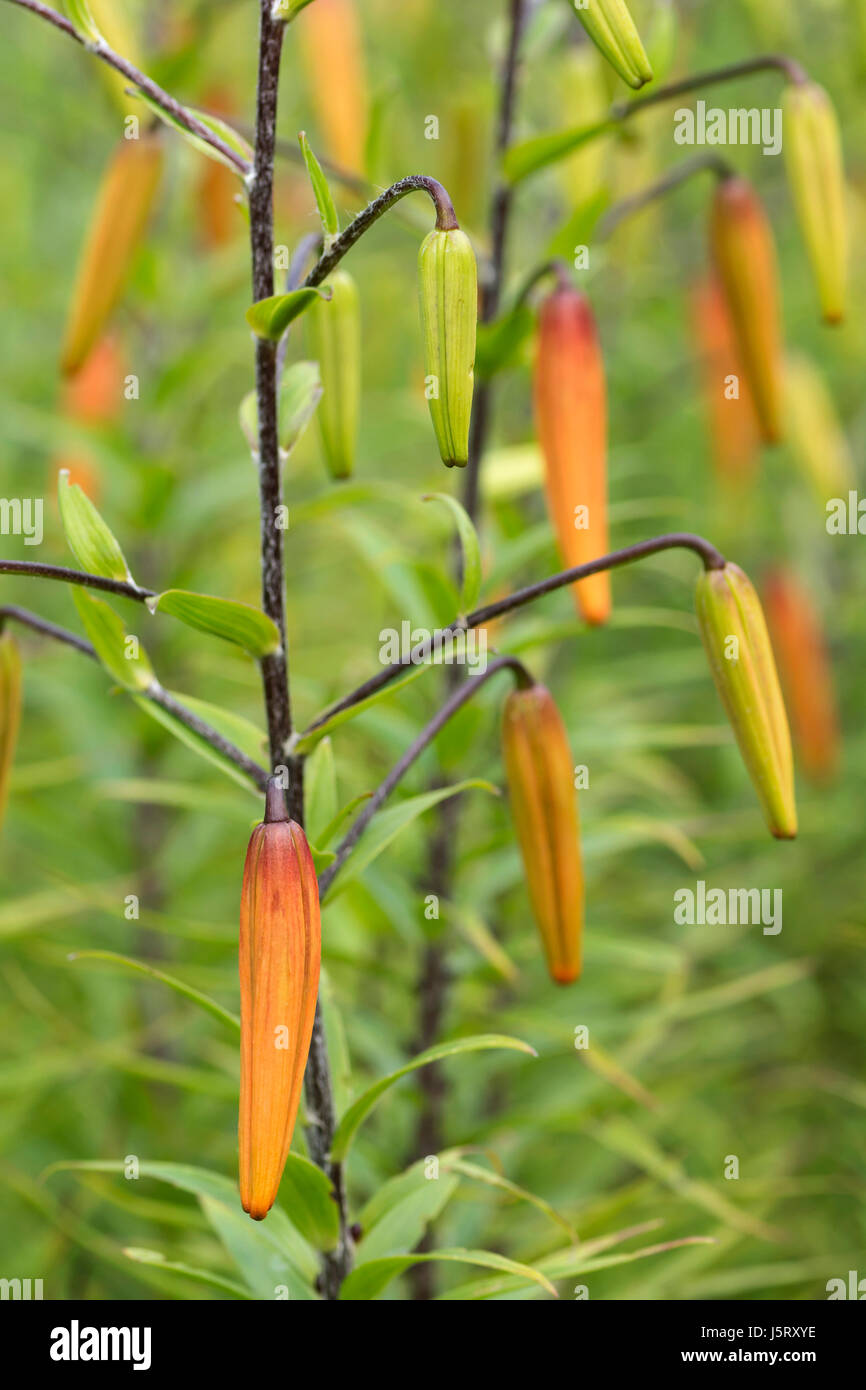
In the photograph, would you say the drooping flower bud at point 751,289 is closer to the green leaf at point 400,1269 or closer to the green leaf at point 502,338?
the green leaf at point 502,338

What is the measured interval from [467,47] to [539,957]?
1.86 m

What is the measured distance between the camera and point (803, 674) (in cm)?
157

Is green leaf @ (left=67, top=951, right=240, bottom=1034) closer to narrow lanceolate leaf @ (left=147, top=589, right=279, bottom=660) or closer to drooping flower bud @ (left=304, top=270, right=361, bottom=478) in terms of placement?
narrow lanceolate leaf @ (left=147, top=589, right=279, bottom=660)

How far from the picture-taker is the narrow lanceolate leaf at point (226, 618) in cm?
55

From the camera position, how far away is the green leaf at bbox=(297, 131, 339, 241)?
52 cm

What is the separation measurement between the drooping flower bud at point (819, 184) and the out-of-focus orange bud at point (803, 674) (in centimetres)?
78

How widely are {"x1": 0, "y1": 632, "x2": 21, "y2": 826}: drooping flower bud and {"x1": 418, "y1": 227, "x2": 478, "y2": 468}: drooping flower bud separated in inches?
11.0

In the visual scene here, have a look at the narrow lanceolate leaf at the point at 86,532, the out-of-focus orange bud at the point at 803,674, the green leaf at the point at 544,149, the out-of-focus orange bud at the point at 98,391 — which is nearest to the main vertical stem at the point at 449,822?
the green leaf at the point at 544,149

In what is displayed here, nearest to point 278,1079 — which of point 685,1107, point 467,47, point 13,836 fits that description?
point 685,1107

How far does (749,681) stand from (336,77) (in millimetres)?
980

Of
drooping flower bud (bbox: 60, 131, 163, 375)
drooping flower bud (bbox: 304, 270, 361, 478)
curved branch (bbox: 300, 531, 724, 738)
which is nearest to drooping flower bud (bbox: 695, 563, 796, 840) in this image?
curved branch (bbox: 300, 531, 724, 738)
